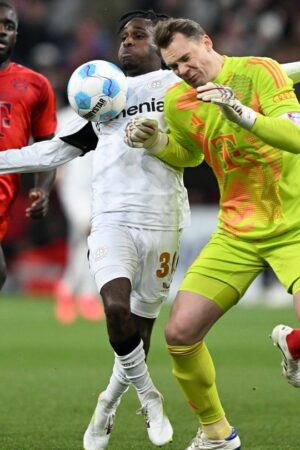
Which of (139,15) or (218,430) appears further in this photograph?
(139,15)

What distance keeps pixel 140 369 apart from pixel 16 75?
8.02 ft

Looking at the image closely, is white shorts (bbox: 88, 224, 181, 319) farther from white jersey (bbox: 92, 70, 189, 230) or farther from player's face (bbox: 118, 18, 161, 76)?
player's face (bbox: 118, 18, 161, 76)

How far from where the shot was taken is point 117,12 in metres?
18.6

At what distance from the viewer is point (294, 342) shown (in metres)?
6.10

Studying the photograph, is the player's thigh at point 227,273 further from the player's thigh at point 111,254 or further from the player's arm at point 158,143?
the player's arm at point 158,143

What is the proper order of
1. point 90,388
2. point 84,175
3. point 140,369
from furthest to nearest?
point 84,175 → point 90,388 → point 140,369

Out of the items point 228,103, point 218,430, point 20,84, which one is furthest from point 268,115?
point 20,84

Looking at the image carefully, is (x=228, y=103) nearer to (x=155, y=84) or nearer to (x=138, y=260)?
(x=155, y=84)

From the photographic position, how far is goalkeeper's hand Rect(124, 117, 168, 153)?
20.5 feet

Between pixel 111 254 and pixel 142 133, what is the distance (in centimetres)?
73

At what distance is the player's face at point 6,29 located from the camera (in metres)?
7.49

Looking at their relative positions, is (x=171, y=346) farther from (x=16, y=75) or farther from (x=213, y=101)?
(x=16, y=75)

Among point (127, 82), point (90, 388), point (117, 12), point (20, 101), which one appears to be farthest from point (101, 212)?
point (117, 12)

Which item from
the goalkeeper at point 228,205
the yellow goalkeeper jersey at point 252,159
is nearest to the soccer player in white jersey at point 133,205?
the goalkeeper at point 228,205
